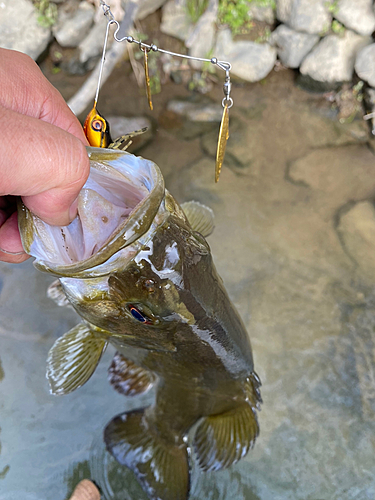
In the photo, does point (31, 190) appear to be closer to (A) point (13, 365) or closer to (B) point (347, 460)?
(A) point (13, 365)

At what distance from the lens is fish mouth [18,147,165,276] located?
3.46ft

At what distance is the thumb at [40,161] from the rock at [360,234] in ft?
9.06

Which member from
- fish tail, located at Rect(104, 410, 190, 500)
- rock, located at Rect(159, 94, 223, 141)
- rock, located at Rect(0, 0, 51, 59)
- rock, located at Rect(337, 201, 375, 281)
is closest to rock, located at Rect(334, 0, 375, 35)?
rock, located at Rect(159, 94, 223, 141)

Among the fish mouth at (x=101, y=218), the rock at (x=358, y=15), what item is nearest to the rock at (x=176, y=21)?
the rock at (x=358, y=15)

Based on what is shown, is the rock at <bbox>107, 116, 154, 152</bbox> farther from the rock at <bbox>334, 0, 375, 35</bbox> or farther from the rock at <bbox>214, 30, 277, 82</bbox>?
the rock at <bbox>334, 0, 375, 35</bbox>

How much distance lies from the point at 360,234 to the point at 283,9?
275cm

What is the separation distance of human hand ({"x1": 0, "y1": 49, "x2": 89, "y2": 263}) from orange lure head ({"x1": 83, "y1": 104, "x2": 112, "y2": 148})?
12cm

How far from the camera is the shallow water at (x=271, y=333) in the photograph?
8.36 feet

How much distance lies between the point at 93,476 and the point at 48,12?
4676 millimetres

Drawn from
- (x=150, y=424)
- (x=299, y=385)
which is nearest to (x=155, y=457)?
(x=150, y=424)

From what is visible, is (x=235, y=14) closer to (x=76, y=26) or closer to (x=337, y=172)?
(x=76, y=26)

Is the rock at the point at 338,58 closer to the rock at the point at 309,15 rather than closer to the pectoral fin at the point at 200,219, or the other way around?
the rock at the point at 309,15

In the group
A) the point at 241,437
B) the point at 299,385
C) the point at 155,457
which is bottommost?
the point at 155,457

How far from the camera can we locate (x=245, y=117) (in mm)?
3977
